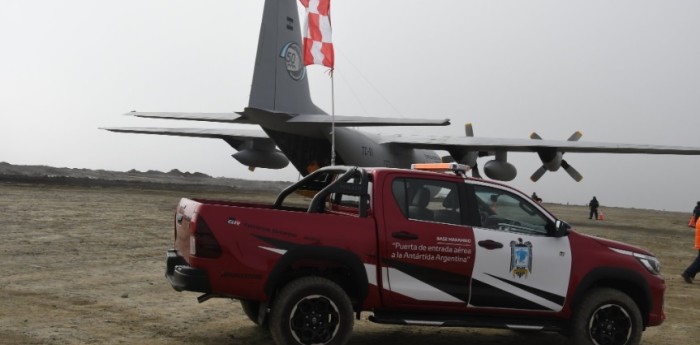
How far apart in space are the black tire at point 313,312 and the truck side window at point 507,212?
1874 millimetres

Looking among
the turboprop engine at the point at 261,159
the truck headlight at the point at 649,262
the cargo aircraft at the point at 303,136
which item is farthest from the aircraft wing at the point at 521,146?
the truck headlight at the point at 649,262

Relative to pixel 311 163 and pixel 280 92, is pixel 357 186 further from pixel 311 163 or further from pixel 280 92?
pixel 311 163

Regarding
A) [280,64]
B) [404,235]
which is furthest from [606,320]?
[280,64]

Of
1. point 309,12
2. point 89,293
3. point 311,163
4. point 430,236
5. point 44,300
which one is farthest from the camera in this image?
point 311,163

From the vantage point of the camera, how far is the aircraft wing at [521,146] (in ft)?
89.0

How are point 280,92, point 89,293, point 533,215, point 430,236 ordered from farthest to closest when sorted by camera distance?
point 280,92 → point 89,293 → point 533,215 → point 430,236

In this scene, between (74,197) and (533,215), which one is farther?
(74,197)

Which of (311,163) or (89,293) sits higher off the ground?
(311,163)

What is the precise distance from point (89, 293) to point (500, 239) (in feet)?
20.4

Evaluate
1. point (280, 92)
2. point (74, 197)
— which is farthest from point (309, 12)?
point (74, 197)

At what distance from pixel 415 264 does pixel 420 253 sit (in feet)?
0.41

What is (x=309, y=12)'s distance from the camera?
19.1 m

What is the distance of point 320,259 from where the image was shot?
6973 millimetres

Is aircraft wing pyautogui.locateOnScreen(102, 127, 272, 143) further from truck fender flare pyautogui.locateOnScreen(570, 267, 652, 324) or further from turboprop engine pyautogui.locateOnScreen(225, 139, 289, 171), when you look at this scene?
truck fender flare pyautogui.locateOnScreen(570, 267, 652, 324)
